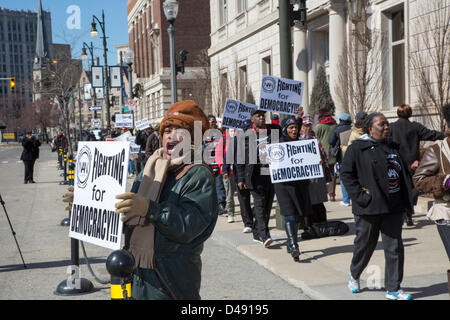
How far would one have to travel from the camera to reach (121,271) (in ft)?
8.98

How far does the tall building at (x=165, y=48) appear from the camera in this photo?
156 ft

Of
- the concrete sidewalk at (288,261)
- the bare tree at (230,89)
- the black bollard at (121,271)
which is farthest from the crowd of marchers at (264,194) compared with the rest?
the bare tree at (230,89)

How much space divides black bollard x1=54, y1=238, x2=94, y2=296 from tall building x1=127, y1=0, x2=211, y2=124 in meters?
37.3

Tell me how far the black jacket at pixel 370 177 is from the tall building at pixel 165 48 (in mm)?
37825

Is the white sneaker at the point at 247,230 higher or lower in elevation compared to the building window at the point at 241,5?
lower

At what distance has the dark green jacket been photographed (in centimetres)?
287

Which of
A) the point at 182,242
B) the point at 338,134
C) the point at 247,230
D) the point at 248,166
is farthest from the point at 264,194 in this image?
the point at 182,242

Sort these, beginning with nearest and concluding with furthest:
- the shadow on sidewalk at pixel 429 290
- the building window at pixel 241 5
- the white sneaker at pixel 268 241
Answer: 1. the shadow on sidewalk at pixel 429 290
2. the white sneaker at pixel 268 241
3. the building window at pixel 241 5

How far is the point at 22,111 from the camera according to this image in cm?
12688

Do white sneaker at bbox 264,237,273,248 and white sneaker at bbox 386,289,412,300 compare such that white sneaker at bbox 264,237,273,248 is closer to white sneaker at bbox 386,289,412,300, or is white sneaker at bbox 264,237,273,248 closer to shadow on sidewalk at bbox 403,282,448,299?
shadow on sidewalk at bbox 403,282,448,299

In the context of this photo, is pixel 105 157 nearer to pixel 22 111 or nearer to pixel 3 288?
pixel 3 288

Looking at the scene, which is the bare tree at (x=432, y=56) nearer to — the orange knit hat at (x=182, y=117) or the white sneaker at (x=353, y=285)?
the white sneaker at (x=353, y=285)

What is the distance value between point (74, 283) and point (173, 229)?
4041mm

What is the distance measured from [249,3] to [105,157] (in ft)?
74.9
